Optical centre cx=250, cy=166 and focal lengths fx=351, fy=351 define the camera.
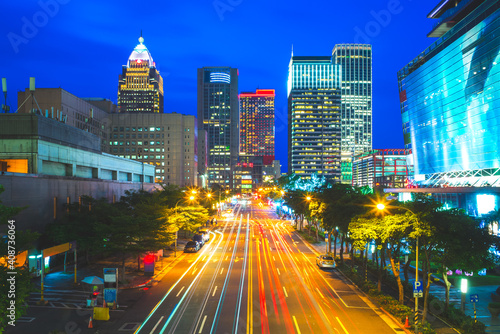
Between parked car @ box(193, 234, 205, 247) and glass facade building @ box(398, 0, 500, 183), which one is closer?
parked car @ box(193, 234, 205, 247)

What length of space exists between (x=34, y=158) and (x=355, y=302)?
36.5 meters

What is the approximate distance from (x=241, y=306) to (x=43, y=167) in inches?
1220

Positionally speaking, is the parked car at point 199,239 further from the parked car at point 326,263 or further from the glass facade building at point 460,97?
the glass facade building at point 460,97

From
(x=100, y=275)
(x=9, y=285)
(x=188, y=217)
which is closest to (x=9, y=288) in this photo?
(x=9, y=285)

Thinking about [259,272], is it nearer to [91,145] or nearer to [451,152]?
[91,145]

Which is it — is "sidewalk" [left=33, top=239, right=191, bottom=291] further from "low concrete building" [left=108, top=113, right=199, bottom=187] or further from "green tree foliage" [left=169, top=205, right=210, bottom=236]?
"low concrete building" [left=108, top=113, right=199, bottom=187]

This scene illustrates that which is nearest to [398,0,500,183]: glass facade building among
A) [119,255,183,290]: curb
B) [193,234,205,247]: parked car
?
[193,234,205,247]: parked car

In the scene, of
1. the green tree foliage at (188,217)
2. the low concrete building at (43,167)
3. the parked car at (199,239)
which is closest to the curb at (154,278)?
the green tree foliage at (188,217)

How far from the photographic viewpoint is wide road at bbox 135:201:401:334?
65.3ft

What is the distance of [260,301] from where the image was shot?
24.5m

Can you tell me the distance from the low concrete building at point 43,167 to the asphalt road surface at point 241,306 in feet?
42.8

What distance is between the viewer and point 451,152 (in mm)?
74250

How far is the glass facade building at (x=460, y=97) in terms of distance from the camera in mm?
59156

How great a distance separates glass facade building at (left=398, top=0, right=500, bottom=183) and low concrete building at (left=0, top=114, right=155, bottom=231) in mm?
63064
